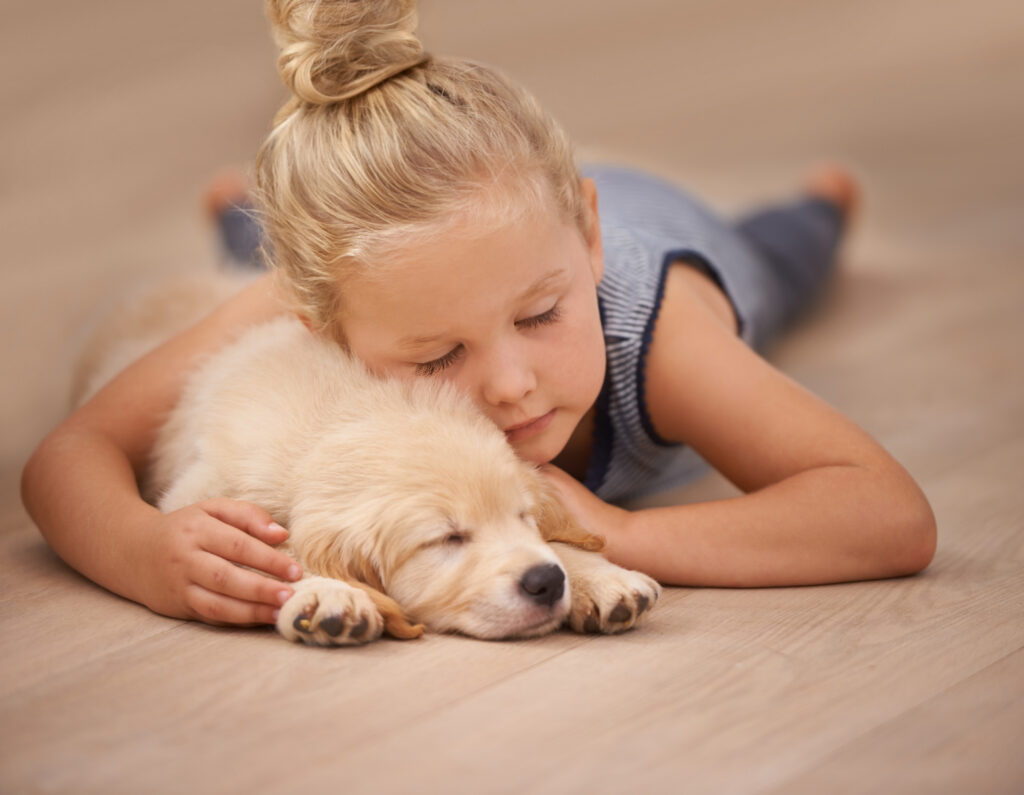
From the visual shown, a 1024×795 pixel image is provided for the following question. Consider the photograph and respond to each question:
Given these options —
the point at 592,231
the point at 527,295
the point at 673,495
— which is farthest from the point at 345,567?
the point at 673,495

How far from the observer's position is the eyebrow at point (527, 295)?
169 centimetres

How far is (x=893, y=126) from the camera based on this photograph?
5172 millimetres

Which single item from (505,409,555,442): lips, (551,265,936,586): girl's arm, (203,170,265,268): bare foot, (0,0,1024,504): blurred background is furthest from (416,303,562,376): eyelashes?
(203,170,265,268): bare foot

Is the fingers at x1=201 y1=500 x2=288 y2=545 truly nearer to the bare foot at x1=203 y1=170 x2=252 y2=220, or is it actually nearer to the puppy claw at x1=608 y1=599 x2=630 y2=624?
the puppy claw at x1=608 y1=599 x2=630 y2=624

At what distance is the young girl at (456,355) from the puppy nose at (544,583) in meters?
0.29

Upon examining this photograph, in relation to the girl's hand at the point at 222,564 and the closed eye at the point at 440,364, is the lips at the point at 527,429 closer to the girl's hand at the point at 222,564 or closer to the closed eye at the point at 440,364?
the closed eye at the point at 440,364

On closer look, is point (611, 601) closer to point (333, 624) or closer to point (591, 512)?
point (591, 512)

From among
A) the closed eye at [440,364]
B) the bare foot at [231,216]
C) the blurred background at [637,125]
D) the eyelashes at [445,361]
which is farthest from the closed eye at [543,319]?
the bare foot at [231,216]

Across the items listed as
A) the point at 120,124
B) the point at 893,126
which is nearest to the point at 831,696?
the point at 893,126

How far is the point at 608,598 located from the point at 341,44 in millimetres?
952

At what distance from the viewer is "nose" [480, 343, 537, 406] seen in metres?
1.70

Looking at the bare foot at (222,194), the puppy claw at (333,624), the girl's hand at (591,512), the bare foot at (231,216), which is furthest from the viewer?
the bare foot at (222,194)

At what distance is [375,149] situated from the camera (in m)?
1.71

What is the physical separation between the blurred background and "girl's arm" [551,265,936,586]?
788 mm
